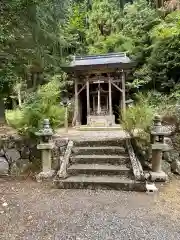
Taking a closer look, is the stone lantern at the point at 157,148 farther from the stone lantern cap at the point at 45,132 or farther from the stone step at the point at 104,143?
the stone lantern cap at the point at 45,132

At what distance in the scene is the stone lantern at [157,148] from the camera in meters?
4.48

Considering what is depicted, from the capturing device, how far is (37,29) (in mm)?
Answer: 4379

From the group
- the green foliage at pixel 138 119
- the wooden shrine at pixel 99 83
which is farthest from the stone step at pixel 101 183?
the wooden shrine at pixel 99 83

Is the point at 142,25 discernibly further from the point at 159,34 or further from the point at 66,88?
the point at 66,88

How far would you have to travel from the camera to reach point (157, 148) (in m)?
4.54

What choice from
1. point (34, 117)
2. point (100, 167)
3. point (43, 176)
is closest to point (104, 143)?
point (100, 167)

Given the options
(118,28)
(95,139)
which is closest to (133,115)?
(95,139)

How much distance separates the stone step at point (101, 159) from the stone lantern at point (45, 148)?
0.46 metres

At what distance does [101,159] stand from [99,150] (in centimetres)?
29

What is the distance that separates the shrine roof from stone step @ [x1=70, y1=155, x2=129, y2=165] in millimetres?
5377

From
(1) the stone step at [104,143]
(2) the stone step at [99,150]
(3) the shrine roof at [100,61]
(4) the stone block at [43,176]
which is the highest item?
(3) the shrine roof at [100,61]

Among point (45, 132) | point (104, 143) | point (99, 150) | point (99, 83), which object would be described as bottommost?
point (99, 150)

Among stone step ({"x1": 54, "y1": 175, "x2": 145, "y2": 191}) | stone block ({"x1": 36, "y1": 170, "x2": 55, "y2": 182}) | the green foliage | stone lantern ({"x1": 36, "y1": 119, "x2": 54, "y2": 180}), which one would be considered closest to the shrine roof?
the green foliage

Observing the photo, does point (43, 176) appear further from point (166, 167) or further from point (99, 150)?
point (166, 167)
